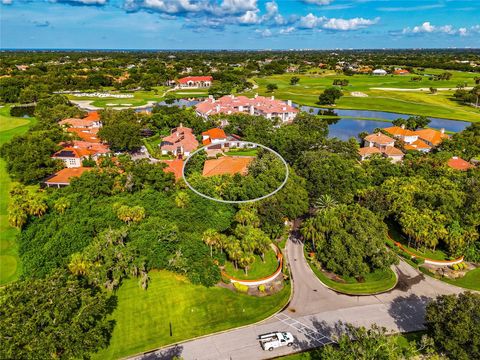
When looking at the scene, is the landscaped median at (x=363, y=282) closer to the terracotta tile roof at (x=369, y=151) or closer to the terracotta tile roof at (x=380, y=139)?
the terracotta tile roof at (x=369, y=151)

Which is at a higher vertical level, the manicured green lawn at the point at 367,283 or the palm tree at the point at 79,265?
the palm tree at the point at 79,265

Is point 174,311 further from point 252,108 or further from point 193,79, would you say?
point 193,79

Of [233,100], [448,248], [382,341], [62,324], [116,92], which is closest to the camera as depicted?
[382,341]

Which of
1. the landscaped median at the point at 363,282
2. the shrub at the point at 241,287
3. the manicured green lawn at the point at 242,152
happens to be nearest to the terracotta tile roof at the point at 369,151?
the manicured green lawn at the point at 242,152

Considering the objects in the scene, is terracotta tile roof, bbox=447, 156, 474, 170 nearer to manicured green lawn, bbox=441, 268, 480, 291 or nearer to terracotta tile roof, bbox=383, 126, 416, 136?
terracotta tile roof, bbox=383, 126, 416, 136

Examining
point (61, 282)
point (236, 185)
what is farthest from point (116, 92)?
point (61, 282)

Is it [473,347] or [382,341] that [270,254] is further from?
[473,347]

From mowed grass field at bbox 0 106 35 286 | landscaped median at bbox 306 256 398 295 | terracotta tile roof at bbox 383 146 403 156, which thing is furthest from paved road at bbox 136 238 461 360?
terracotta tile roof at bbox 383 146 403 156

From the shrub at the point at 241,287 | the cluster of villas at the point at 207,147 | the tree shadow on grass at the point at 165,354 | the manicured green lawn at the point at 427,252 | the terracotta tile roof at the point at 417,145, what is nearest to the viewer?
the tree shadow on grass at the point at 165,354
